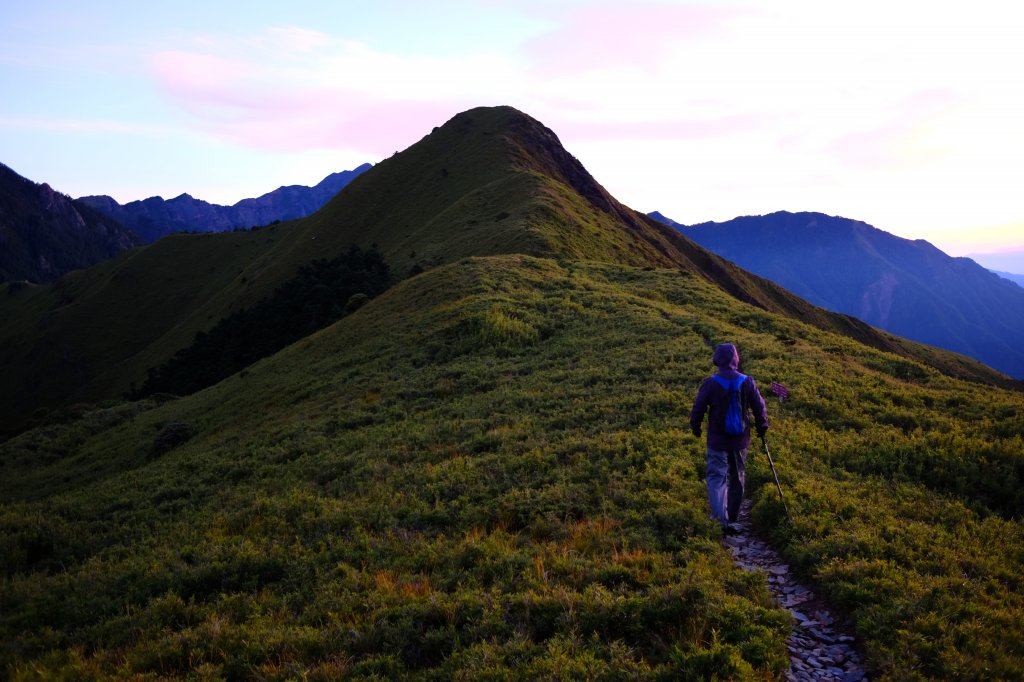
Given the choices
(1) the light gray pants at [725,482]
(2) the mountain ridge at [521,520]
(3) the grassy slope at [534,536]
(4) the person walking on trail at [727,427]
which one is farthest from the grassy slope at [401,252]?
(1) the light gray pants at [725,482]

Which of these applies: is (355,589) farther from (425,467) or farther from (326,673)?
(425,467)

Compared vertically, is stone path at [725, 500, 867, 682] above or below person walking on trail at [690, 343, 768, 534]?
below

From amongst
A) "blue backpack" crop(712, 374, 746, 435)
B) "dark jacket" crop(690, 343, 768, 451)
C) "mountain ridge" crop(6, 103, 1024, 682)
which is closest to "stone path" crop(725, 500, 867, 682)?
"mountain ridge" crop(6, 103, 1024, 682)

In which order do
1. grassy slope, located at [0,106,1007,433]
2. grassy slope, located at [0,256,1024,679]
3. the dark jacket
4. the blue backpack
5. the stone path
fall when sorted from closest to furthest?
the stone path < grassy slope, located at [0,256,1024,679] < the blue backpack < the dark jacket < grassy slope, located at [0,106,1007,433]

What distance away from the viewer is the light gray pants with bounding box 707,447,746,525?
10.4 metres

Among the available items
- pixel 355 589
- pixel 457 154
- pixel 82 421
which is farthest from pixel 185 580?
pixel 457 154

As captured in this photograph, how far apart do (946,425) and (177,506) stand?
2113cm

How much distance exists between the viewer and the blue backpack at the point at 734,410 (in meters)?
10.3

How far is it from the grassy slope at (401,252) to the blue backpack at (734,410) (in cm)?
4464

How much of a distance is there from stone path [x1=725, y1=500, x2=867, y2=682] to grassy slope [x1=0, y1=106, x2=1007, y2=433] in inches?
1830

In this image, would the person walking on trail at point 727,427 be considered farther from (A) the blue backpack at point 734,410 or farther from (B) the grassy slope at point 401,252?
(B) the grassy slope at point 401,252

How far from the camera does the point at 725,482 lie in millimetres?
10445

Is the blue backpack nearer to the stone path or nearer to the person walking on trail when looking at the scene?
the person walking on trail

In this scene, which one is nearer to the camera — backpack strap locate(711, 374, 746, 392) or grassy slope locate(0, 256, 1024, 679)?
grassy slope locate(0, 256, 1024, 679)
